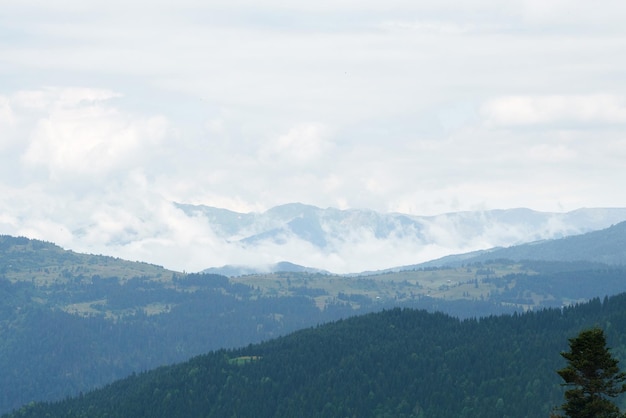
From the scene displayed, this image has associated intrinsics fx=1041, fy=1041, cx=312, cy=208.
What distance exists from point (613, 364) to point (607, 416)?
5.71 meters

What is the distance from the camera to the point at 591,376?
99.1 meters

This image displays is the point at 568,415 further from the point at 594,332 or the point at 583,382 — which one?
the point at 594,332

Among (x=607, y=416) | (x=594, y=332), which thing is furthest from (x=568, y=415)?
(x=594, y=332)

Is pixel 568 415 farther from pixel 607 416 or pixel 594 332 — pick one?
pixel 594 332

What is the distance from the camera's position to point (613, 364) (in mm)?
96188

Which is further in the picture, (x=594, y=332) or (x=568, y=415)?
(x=568, y=415)

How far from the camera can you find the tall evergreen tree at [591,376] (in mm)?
97062

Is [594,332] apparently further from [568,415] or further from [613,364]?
[568,415]

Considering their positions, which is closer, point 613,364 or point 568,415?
point 613,364

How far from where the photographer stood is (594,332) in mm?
95062

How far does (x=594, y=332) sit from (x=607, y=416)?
30.3ft

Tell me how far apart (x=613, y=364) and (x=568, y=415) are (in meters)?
9.11

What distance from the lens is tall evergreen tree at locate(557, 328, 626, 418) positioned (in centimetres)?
9706

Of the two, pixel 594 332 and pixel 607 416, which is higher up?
pixel 594 332
